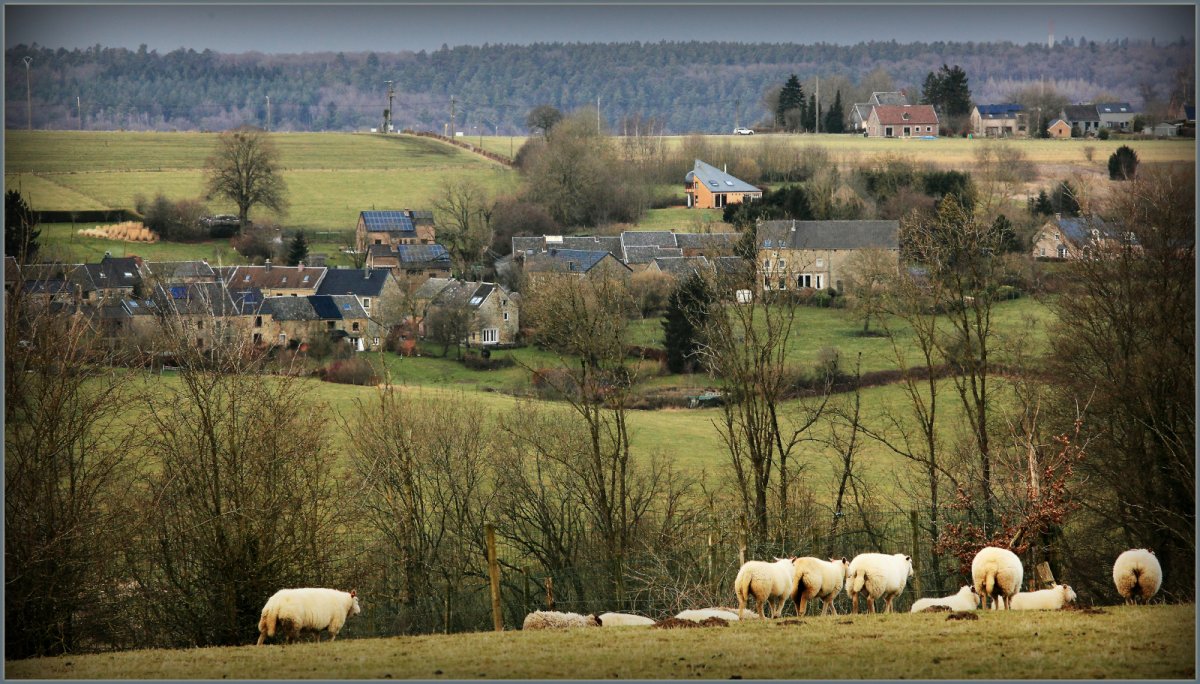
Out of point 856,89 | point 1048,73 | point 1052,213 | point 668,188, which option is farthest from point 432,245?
point 856,89

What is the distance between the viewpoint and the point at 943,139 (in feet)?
393

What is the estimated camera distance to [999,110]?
12206cm

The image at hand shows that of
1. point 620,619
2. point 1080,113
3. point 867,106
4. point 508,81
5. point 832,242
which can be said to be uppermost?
point 508,81

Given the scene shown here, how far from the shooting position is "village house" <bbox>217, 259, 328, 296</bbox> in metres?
74.4

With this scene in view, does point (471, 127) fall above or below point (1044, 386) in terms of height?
above

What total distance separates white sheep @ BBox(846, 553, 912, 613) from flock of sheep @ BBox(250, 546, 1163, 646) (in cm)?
1

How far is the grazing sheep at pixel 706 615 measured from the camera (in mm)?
15688

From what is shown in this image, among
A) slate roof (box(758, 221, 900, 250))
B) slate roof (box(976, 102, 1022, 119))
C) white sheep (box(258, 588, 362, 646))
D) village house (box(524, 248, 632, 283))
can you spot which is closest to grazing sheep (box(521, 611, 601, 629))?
white sheep (box(258, 588, 362, 646))

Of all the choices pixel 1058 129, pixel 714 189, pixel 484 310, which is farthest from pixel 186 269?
pixel 1058 129

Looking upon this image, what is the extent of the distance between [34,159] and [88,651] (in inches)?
3317

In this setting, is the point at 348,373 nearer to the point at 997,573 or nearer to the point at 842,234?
the point at 842,234

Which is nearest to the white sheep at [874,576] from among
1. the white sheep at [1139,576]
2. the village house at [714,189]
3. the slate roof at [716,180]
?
the white sheep at [1139,576]

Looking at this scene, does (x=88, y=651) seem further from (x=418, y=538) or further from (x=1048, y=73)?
(x=1048, y=73)

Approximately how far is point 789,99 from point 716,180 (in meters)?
36.1
